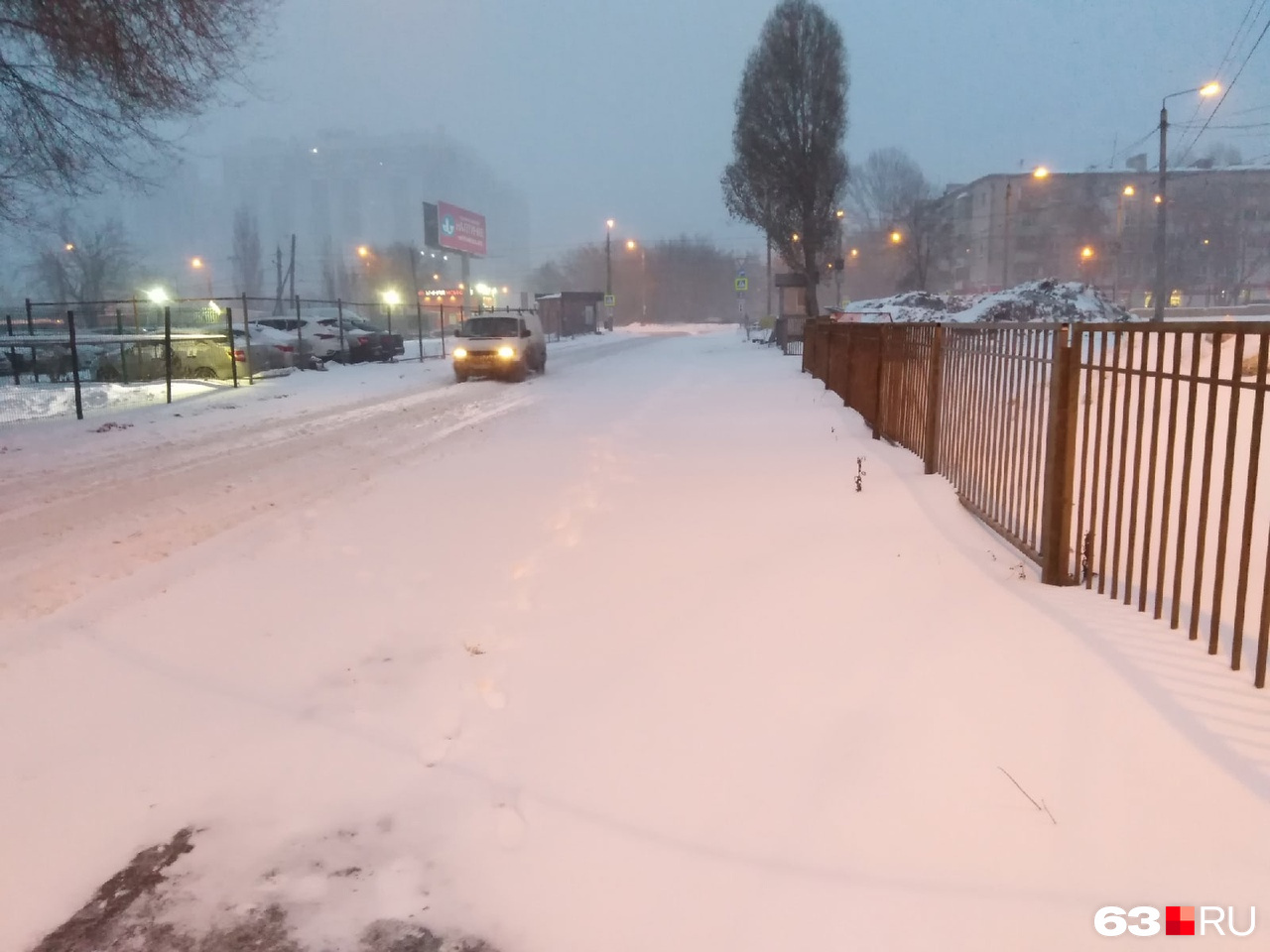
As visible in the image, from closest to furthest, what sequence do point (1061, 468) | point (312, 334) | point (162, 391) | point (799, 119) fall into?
point (1061, 468) < point (162, 391) < point (312, 334) < point (799, 119)

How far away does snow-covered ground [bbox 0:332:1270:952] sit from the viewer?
2.90m

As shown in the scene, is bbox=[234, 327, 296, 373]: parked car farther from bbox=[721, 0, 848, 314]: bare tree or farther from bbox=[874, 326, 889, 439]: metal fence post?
bbox=[721, 0, 848, 314]: bare tree

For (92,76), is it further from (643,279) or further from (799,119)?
(643,279)

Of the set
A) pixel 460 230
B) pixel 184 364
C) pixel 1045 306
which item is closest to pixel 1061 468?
pixel 184 364

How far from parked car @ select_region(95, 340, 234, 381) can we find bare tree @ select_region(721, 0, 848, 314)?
22.9 metres

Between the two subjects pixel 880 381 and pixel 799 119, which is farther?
pixel 799 119

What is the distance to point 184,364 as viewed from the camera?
22.2 metres

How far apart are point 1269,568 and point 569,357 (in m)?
30.7

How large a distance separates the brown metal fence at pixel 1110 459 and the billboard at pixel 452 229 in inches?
2406

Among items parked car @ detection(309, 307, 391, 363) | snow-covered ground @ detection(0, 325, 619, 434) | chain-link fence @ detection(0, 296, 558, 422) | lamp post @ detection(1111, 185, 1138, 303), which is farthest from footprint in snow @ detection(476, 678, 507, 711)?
lamp post @ detection(1111, 185, 1138, 303)

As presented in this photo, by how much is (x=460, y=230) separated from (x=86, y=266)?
1209 inches

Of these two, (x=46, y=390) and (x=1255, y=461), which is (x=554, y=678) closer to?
(x=1255, y=461)

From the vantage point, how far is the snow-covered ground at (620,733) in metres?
2.90

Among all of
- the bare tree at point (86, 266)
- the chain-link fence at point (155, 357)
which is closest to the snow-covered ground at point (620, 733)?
the chain-link fence at point (155, 357)
